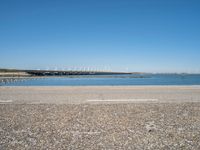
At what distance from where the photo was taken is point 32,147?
646 centimetres

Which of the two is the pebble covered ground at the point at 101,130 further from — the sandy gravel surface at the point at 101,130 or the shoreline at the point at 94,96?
the shoreline at the point at 94,96

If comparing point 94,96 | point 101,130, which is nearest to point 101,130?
point 101,130

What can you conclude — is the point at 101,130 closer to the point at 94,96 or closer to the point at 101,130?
the point at 101,130

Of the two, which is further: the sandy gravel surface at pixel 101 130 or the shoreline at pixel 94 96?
the shoreline at pixel 94 96

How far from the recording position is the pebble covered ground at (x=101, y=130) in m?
6.69

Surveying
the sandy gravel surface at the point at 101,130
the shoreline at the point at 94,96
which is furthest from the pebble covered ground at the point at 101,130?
the shoreline at the point at 94,96

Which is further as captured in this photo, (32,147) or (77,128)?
(77,128)

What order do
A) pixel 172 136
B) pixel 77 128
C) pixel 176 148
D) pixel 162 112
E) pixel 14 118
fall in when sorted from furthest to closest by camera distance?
1. pixel 162 112
2. pixel 14 118
3. pixel 77 128
4. pixel 172 136
5. pixel 176 148

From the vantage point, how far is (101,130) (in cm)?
823

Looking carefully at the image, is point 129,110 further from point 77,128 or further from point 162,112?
point 77,128

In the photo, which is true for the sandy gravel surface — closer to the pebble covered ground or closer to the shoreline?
the pebble covered ground

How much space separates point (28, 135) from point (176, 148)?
4536mm

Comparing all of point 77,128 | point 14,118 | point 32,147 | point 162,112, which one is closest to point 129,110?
point 162,112

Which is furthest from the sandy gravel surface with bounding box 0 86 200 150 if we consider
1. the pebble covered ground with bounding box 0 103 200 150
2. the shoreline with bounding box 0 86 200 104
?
the shoreline with bounding box 0 86 200 104
